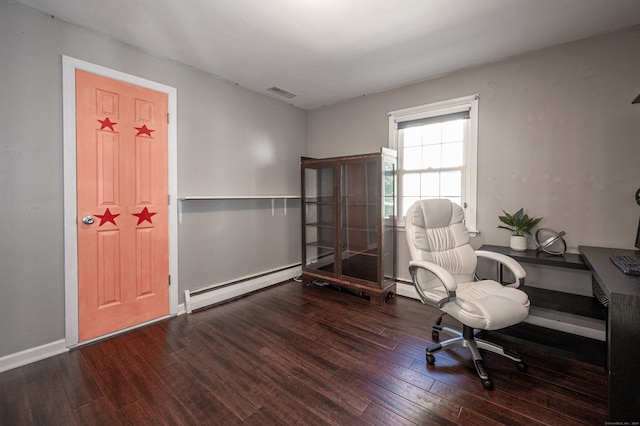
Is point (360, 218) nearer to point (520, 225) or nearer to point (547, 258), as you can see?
point (520, 225)

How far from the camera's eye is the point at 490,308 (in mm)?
1732

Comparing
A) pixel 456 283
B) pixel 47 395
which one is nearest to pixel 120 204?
pixel 47 395

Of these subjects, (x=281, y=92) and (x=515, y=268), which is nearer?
(x=515, y=268)

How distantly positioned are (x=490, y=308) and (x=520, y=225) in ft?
3.99

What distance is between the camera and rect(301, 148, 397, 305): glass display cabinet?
315cm

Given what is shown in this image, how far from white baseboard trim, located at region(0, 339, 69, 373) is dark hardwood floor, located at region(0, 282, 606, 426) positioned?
0.21ft

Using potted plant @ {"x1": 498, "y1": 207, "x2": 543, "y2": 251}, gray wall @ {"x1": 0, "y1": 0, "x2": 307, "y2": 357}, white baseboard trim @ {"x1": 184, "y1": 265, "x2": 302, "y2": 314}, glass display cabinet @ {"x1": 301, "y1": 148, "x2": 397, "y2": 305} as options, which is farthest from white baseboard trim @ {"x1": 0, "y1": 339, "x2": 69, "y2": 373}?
potted plant @ {"x1": 498, "y1": 207, "x2": 543, "y2": 251}

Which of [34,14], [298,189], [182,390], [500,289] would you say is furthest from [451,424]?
[34,14]

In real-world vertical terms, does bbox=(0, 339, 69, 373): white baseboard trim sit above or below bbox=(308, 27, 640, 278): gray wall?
below

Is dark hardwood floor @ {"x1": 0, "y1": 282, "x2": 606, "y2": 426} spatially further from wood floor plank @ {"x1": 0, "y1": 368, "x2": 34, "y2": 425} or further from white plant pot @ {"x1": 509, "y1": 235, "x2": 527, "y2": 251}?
white plant pot @ {"x1": 509, "y1": 235, "x2": 527, "y2": 251}

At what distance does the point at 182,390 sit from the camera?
5.71ft

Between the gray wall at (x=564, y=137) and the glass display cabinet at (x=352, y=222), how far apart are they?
97 cm

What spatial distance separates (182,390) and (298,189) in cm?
297

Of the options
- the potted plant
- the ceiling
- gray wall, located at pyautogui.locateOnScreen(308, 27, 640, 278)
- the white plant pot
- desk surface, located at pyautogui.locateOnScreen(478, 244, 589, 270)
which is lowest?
desk surface, located at pyautogui.locateOnScreen(478, 244, 589, 270)
